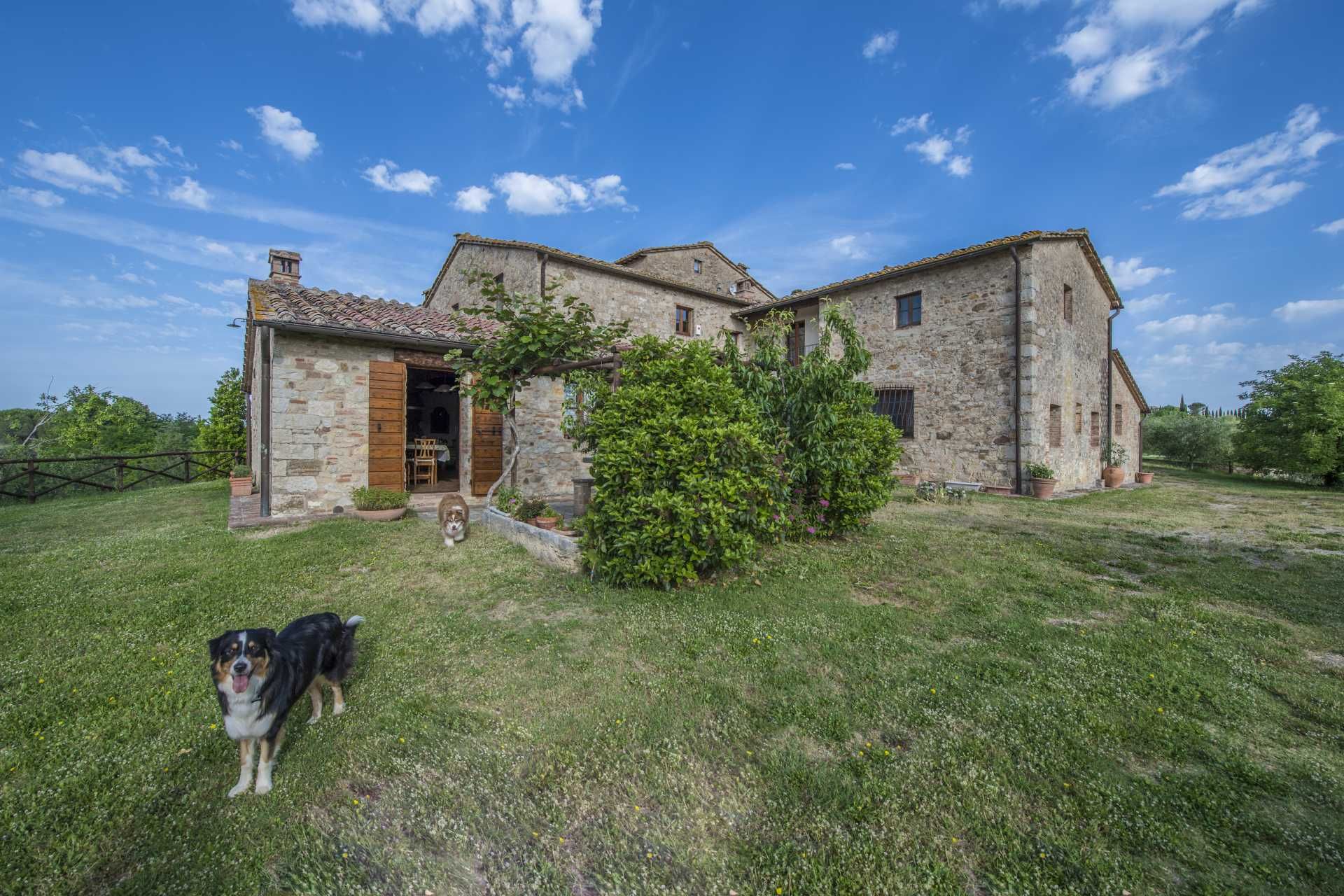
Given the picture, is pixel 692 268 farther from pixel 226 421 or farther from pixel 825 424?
pixel 226 421

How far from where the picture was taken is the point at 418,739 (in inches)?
102

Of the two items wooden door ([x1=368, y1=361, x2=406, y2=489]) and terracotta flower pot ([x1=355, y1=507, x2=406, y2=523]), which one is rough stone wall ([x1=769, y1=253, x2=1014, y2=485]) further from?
terracotta flower pot ([x1=355, y1=507, x2=406, y2=523])

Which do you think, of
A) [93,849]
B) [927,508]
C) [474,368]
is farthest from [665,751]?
[927,508]

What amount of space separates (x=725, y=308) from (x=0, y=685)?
685 inches

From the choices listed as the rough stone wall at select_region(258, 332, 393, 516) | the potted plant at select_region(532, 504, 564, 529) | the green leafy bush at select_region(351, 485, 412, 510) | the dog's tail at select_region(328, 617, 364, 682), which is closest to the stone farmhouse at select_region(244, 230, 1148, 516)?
the rough stone wall at select_region(258, 332, 393, 516)

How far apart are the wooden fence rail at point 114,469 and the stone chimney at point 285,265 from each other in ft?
17.5

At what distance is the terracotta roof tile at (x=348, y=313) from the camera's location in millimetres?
7637

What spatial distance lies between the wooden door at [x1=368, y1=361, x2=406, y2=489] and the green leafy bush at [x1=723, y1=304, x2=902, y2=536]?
6112 mm

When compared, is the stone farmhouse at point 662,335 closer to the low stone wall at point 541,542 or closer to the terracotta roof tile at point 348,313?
the terracotta roof tile at point 348,313

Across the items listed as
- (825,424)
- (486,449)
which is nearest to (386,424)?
(486,449)

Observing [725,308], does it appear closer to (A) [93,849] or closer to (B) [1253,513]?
(B) [1253,513]

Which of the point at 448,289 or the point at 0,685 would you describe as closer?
the point at 0,685

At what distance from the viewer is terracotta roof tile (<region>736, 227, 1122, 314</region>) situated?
448 inches

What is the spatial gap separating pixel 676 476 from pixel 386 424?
643cm
